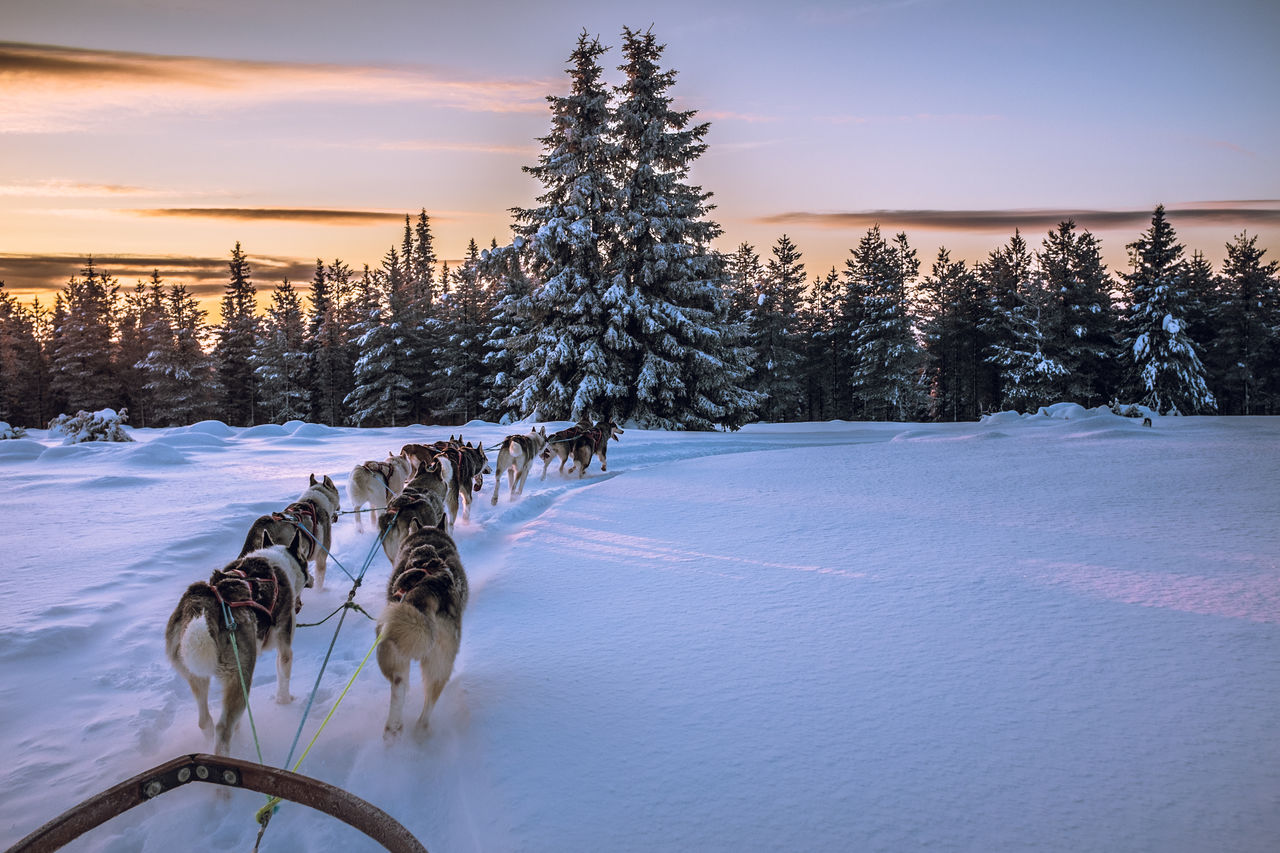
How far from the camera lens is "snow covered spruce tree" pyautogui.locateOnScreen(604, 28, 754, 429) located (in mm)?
22547

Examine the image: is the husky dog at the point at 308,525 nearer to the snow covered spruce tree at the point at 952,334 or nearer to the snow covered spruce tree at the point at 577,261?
the snow covered spruce tree at the point at 577,261

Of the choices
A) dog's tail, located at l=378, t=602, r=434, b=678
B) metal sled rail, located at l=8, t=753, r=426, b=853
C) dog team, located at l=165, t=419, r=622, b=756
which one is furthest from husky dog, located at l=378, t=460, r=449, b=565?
metal sled rail, located at l=8, t=753, r=426, b=853

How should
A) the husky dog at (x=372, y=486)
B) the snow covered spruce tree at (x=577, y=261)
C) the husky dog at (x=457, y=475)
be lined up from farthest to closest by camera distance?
the snow covered spruce tree at (x=577, y=261) → the husky dog at (x=457, y=475) → the husky dog at (x=372, y=486)

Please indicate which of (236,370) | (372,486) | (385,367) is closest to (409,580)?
(372,486)

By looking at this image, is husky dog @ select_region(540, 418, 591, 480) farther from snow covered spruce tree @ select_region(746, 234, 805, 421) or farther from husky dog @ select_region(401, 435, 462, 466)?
snow covered spruce tree @ select_region(746, 234, 805, 421)

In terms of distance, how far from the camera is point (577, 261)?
23.0 metres

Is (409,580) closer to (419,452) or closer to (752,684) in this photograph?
(752,684)

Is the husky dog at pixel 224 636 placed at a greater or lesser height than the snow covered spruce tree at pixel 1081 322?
lesser

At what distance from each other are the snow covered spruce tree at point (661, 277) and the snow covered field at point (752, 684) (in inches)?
603

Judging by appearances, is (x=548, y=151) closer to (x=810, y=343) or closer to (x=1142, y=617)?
(x=1142, y=617)

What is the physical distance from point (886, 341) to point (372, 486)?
40875mm

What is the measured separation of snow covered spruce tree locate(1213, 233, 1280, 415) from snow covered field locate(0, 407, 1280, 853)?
144 ft

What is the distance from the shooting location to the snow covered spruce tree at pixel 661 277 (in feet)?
74.0

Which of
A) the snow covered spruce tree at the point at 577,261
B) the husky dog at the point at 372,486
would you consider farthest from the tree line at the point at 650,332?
the husky dog at the point at 372,486
